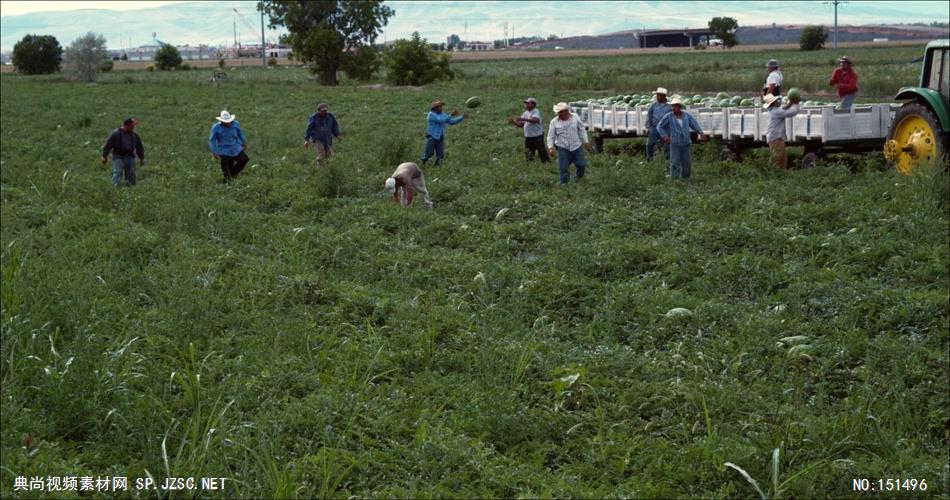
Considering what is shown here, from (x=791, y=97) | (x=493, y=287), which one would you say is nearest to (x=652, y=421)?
(x=493, y=287)

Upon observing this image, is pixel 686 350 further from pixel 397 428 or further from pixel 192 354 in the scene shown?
pixel 192 354

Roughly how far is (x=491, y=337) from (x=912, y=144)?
927cm

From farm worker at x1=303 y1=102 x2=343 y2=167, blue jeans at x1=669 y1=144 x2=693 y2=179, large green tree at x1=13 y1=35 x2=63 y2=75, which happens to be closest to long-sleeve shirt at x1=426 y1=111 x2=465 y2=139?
farm worker at x1=303 y1=102 x2=343 y2=167

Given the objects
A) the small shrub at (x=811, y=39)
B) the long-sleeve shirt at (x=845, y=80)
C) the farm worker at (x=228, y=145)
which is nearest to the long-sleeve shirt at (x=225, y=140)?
the farm worker at (x=228, y=145)

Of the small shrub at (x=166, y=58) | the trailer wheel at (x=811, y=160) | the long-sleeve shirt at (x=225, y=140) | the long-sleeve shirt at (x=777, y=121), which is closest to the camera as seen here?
the long-sleeve shirt at (x=777, y=121)

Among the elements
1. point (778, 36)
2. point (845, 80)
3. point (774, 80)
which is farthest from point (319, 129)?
point (778, 36)

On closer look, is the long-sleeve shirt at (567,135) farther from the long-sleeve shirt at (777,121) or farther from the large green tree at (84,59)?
the large green tree at (84,59)

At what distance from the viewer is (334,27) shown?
6706cm

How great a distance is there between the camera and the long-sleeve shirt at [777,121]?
16.3 meters

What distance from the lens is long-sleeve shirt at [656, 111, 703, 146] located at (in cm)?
1599

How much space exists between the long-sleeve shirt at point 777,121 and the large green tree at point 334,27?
171ft

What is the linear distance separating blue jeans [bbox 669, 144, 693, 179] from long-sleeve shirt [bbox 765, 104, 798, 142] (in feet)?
4.62

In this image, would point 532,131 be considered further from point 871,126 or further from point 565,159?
point 871,126

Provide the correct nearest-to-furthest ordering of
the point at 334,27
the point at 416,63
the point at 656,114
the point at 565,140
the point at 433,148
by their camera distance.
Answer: the point at 565,140 → the point at 656,114 → the point at 433,148 → the point at 416,63 → the point at 334,27
